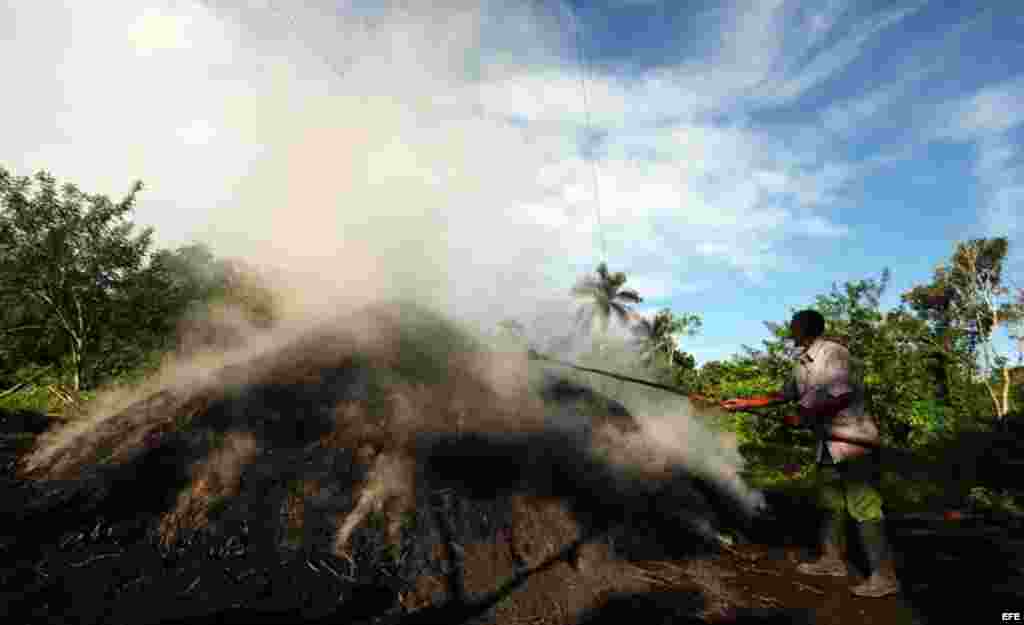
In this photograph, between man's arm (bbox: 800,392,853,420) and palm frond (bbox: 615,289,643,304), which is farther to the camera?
palm frond (bbox: 615,289,643,304)

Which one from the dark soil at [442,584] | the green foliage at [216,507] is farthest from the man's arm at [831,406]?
the green foliage at [216,507]

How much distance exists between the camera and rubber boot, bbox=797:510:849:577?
186 inches

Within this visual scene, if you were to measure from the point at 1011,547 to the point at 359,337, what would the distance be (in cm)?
739

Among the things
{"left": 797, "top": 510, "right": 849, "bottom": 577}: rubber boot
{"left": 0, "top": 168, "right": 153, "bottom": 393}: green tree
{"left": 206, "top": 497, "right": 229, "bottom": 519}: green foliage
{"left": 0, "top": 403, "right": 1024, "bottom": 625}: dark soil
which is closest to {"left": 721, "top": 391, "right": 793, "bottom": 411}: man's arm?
{"left": 797, "top": 510, "right": 849, "bottom": 577}: rubber boot

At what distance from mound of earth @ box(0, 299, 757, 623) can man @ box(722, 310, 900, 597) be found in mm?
1395

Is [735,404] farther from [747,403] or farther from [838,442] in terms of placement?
[838,442]

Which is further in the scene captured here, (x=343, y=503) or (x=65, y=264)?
(x=65, y=264)

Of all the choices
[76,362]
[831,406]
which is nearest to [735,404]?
[831,406]

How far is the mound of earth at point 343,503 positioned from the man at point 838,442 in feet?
4.58

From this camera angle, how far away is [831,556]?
15.9 ft

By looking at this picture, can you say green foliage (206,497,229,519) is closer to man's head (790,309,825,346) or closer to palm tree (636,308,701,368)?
man's head (790,309,825,346)

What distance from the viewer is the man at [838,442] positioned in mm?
4129

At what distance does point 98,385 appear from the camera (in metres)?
20.8

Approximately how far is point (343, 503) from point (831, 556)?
14.0 ft
